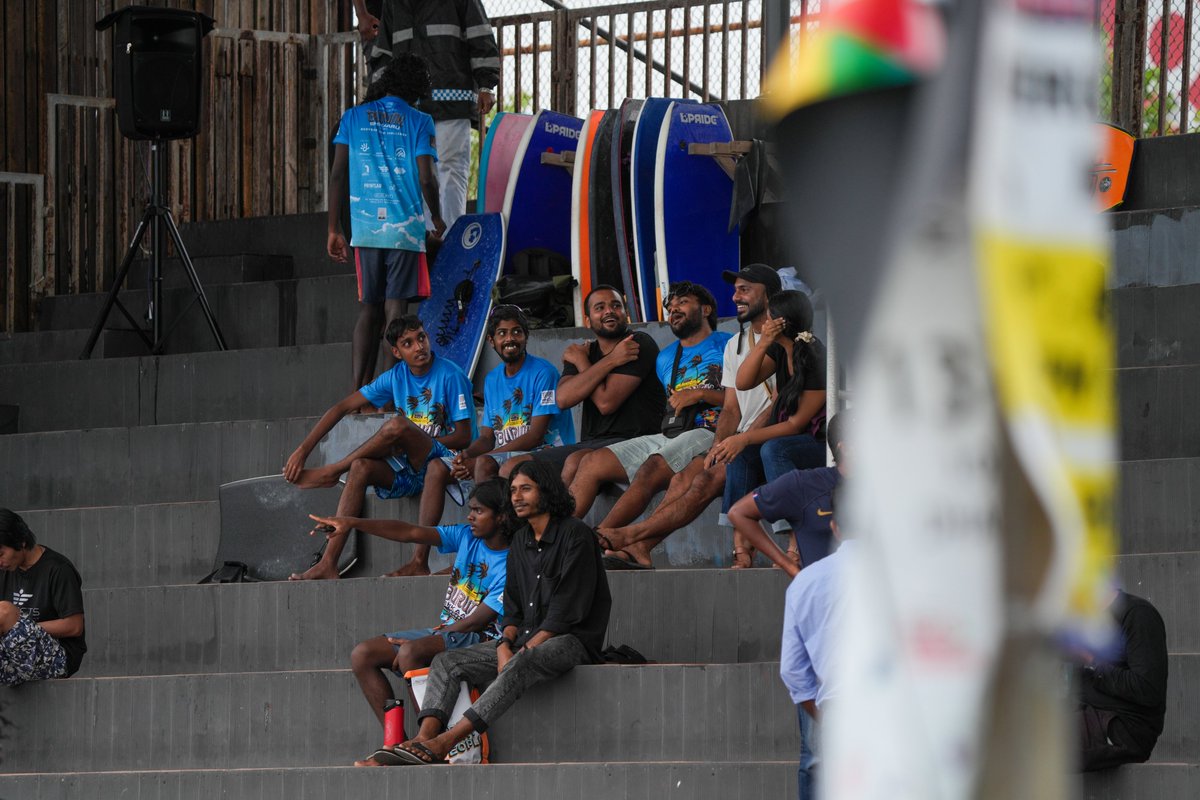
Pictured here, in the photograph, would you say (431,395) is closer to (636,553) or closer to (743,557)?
(636,553)

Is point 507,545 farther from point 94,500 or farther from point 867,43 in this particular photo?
A: point 867,43

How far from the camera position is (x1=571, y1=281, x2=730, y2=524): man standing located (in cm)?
728

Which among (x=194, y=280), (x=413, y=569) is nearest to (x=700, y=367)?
(x=413, y=569)

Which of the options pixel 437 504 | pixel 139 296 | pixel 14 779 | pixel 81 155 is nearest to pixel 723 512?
pixel 437 504

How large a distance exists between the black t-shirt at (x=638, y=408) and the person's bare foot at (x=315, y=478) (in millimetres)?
1043

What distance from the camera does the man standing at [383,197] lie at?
8.69 m

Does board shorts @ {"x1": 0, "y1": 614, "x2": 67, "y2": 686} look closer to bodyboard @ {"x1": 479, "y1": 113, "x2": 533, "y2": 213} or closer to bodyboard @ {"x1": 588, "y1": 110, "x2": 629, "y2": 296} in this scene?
bodyboard @ {"x1": 588, "y1": 110, "x2": 629, "y2": 296}

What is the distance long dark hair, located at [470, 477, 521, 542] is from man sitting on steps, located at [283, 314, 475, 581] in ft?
2.39

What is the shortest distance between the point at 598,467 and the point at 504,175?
319 centimetres

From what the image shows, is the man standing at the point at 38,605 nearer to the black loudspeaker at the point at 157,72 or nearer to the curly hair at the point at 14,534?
the curly hair at the point at 14,534

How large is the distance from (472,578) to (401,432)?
995 mm

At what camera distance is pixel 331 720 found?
6.91 m

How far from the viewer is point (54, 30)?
40.0ft

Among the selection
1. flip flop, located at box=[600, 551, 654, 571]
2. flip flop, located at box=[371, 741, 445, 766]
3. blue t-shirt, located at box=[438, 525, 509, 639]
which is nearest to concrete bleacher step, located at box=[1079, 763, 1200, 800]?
flip flop, located at box=[371, 741, 445, 766]
